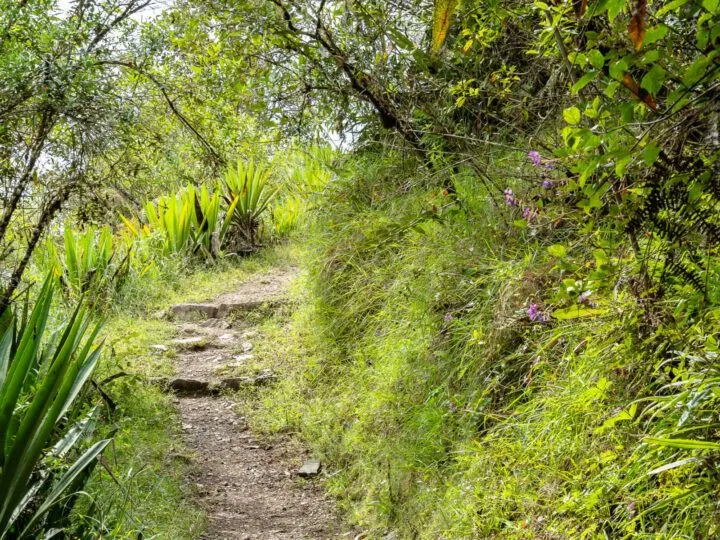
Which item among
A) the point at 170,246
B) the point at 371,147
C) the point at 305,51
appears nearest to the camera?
the point at 305,51

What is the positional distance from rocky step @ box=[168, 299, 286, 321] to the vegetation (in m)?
1.03

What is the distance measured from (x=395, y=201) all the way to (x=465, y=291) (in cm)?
185

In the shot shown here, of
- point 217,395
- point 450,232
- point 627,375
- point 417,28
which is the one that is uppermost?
point 417,28

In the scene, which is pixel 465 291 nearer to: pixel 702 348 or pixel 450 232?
pixel 450 232

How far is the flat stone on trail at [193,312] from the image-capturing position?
8.16m

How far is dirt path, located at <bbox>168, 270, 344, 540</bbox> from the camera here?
14.2ft

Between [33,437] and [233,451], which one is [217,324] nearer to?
[233,451]

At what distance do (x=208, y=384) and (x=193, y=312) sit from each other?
1943 millimetres

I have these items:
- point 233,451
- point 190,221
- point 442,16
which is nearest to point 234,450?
point 233,451

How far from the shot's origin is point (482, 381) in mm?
3705

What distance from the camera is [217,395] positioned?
6.32 m

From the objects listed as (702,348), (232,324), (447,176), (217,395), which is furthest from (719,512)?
(232,324)

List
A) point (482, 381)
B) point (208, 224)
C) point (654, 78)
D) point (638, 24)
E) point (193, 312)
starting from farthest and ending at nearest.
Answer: point (208, 224) < point (193, 312) < point (482, 381) < point (654, 78) < point (638, 24)

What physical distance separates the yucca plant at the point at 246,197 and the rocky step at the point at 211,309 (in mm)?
2236
